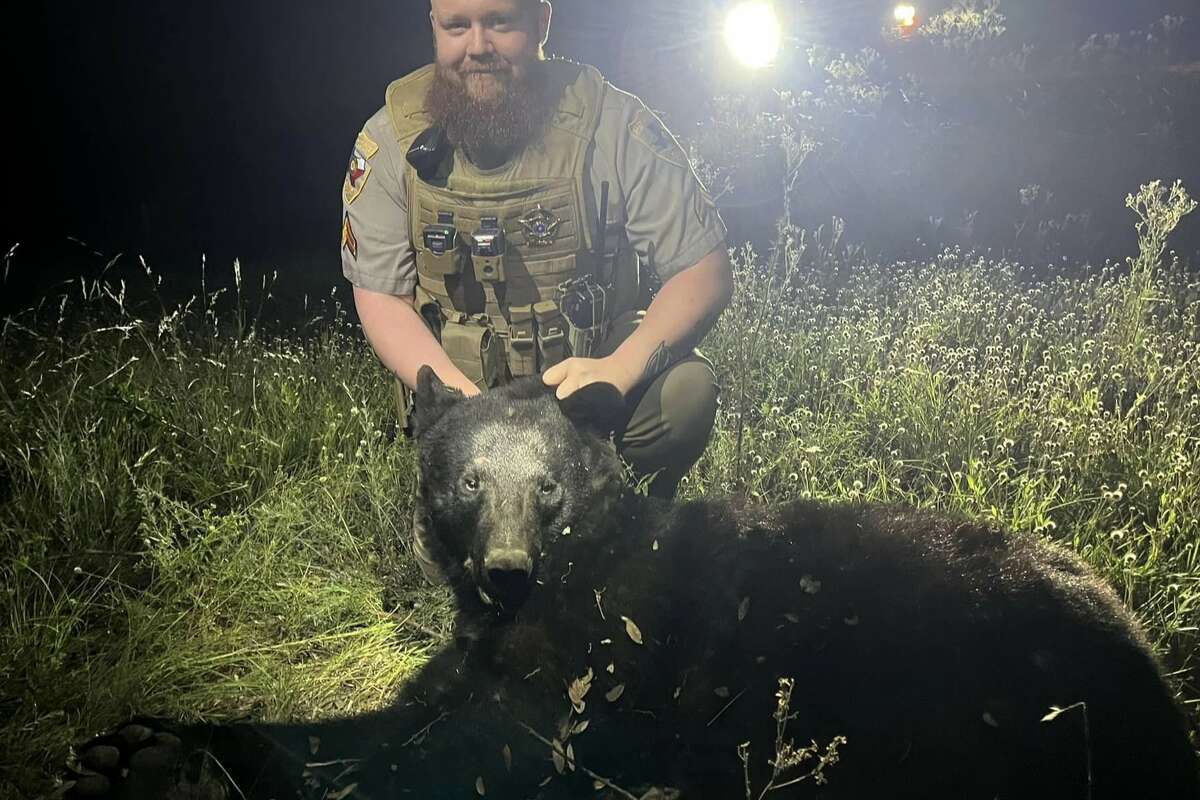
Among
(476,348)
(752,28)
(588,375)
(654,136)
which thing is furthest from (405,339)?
(752,28)

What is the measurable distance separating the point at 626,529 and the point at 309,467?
1352 mm

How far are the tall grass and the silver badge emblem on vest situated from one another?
34.6 inches

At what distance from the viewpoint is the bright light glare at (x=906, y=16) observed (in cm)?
837

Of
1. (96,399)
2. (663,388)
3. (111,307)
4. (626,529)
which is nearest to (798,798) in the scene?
(626,529)

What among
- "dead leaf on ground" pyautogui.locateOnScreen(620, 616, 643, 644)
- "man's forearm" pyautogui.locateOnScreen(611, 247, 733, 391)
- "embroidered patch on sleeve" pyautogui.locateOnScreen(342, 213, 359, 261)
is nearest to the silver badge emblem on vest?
"man's forearm" pyautogui.locateOnScreen(611, 247, 733, 391)

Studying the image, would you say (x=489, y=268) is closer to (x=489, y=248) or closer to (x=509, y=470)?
(x=489, y=248)

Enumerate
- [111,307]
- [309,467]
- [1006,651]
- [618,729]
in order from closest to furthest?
[1006,651] → [618,729] → [309,467] → [111,307]

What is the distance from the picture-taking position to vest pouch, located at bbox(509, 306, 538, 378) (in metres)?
2.74

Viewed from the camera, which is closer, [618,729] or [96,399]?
[618,729]

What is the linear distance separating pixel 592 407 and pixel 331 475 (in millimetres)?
1082

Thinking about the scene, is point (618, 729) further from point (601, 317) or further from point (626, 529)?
point (601, 317)

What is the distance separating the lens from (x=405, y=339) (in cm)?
280

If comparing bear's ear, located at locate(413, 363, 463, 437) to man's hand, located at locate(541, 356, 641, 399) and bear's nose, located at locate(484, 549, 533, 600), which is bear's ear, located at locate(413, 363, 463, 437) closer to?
man's hand, located at locate(541, 356, 641, 399)

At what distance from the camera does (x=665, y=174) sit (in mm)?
2797
